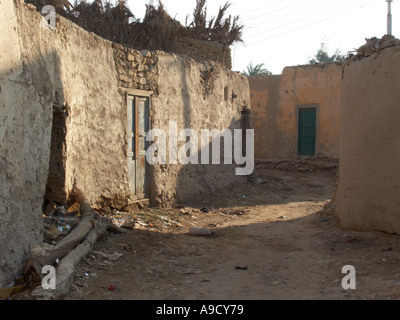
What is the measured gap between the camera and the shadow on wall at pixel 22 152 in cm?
351

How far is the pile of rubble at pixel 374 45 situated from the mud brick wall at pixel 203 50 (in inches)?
239

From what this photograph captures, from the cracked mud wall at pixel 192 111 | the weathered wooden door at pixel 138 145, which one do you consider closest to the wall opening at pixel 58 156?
the weathered wooden door at pixel 138 145

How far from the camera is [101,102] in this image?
6.06 metres

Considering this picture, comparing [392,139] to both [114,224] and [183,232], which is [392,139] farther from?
[114,224]

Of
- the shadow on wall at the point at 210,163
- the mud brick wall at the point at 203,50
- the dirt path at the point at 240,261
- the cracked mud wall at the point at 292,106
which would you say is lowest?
the dirt path at the point at 240,261

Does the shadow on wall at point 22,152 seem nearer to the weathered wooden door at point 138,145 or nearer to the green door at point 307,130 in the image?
the weathered wooden door at point 138,145

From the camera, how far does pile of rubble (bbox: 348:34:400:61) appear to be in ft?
16.3

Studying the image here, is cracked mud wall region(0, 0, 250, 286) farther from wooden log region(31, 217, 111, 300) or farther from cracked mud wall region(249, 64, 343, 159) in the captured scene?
cracked mud wall region(249, 64, 343, 159)

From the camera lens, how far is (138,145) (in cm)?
689

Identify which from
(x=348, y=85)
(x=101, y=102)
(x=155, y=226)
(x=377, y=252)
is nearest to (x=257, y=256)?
(x=377, y=252)

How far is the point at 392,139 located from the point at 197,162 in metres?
4.42

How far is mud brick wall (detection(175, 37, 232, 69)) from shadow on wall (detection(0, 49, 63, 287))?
691 cm

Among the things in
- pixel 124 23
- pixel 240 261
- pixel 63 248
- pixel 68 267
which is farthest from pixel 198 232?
pixel 124 23

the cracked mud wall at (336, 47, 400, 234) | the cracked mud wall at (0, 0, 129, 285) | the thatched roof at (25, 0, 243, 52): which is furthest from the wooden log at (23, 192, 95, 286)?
the thatched roof at (25, 0, 243, 52)
